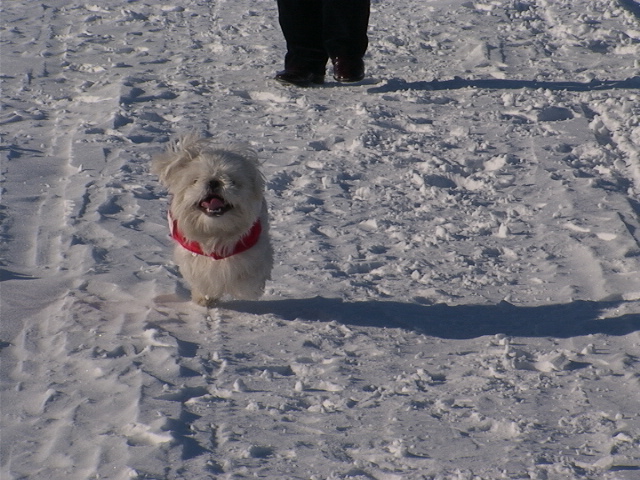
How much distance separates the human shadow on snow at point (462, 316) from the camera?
13.1 feet

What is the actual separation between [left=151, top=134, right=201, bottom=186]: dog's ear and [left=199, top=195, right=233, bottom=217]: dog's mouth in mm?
223

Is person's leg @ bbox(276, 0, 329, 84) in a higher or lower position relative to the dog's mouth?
higher

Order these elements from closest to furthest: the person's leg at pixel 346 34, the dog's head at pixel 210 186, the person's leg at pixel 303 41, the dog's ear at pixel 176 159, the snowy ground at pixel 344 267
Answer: the snowy ground at pixel 344 267, the dog's head at pixel 210 186, the dog's ear at pixel 176 159, the person's leg at pixel 346 34, the person's leg at pixel 303 41

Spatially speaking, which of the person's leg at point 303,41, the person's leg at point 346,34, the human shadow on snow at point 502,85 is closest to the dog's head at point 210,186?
the person's leg at point 346,34

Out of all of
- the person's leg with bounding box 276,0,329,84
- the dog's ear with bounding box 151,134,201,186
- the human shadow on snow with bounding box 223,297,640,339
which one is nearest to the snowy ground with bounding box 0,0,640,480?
the human shadow on snow with bounding box 223,297,640,339

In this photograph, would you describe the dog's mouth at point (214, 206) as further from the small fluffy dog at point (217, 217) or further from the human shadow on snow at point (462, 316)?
the human shadow on snow at point (462, 316)

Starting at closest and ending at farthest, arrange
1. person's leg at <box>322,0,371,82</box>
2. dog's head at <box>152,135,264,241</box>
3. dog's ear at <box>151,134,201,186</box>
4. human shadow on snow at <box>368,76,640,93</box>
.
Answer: dog's head at <box>152,135,264,241</box> → dog's ear at <box>151,134,201,186</box> → person's leg at <box>322,0,371,82</box> → human shadow on snow at <box>368,76,640,93</box>

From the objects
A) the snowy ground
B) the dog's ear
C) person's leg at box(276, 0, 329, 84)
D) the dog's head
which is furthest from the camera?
person's leg at box(276, 0, 329, 84)

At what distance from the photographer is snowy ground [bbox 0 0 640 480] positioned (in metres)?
3.11

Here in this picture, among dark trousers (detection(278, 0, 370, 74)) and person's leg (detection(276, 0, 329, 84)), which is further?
person's leg (detection(276, 0, 329, 84))

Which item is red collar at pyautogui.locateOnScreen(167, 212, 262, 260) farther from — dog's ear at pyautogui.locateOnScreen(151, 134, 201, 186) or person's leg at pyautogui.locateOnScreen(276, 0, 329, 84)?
→ person's leg at pyautogui.locateOnScreen(276, 0, 329, 84)

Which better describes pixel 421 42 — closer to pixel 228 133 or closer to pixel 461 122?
pixel 461 122

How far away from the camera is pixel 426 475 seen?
9.53 feet

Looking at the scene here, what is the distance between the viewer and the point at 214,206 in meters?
3.82
